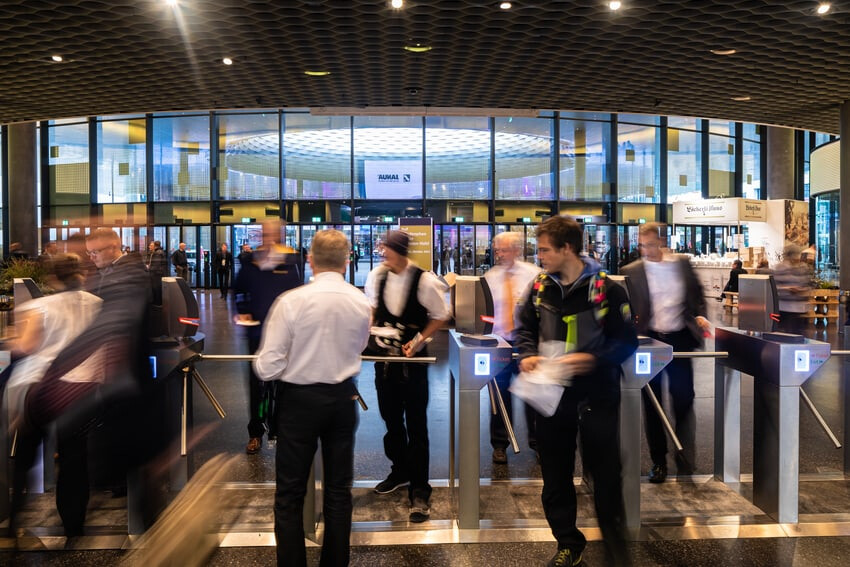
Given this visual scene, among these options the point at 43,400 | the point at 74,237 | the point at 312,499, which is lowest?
the point at 312,499

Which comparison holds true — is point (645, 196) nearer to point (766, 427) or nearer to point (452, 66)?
point (452, 66)

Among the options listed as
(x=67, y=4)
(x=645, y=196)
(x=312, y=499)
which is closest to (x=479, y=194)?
(x=645, y=196)

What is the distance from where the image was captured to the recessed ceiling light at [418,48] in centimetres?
803

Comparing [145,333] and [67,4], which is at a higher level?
[67,4]

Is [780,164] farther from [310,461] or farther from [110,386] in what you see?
[110,386]

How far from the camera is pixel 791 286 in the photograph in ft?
32.3

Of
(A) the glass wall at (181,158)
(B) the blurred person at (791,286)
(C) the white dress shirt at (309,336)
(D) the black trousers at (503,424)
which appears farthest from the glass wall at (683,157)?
(C) the white dress shirt at (309,336)

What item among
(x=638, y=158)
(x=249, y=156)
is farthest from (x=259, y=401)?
(x=638, y=158)

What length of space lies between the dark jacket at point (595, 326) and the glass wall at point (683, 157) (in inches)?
792

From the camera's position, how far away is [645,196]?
68.3 ft

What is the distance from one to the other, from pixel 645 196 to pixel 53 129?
2048 centimetres

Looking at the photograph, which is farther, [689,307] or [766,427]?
[689,307]

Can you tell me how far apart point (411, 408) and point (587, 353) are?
4.51 feet

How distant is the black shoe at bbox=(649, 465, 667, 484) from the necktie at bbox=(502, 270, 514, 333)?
1373mm
